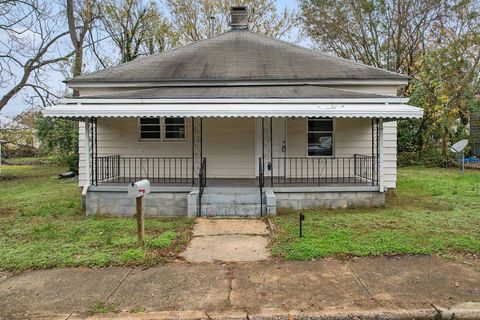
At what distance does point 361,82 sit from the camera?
10.5 m

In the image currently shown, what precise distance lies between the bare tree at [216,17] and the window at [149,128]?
58.7ft

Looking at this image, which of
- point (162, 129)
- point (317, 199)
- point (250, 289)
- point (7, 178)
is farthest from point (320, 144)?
point (7, 178)

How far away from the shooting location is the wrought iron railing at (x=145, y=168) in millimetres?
10688

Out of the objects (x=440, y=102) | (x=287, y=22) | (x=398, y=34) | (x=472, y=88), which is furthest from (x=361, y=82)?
(x=287, y=22)

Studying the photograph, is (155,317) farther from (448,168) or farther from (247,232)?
(448,168)

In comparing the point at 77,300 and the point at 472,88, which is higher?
the point at 472,88

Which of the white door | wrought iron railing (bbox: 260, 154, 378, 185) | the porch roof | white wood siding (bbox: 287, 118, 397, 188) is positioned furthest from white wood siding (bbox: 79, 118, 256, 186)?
the porch roof

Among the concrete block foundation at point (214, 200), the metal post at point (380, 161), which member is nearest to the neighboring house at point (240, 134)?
the metal post at point (380, 161)

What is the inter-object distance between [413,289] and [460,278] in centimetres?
84

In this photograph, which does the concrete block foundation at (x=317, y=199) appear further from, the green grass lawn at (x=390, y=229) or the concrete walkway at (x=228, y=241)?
the concrete walkway at (x=228, y=241)

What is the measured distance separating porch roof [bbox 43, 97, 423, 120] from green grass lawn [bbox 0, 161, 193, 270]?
252 cm

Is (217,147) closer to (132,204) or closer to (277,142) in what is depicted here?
(277,142)

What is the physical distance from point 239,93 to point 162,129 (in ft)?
9.50

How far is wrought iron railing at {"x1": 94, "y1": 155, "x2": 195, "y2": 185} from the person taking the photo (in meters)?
10.7
